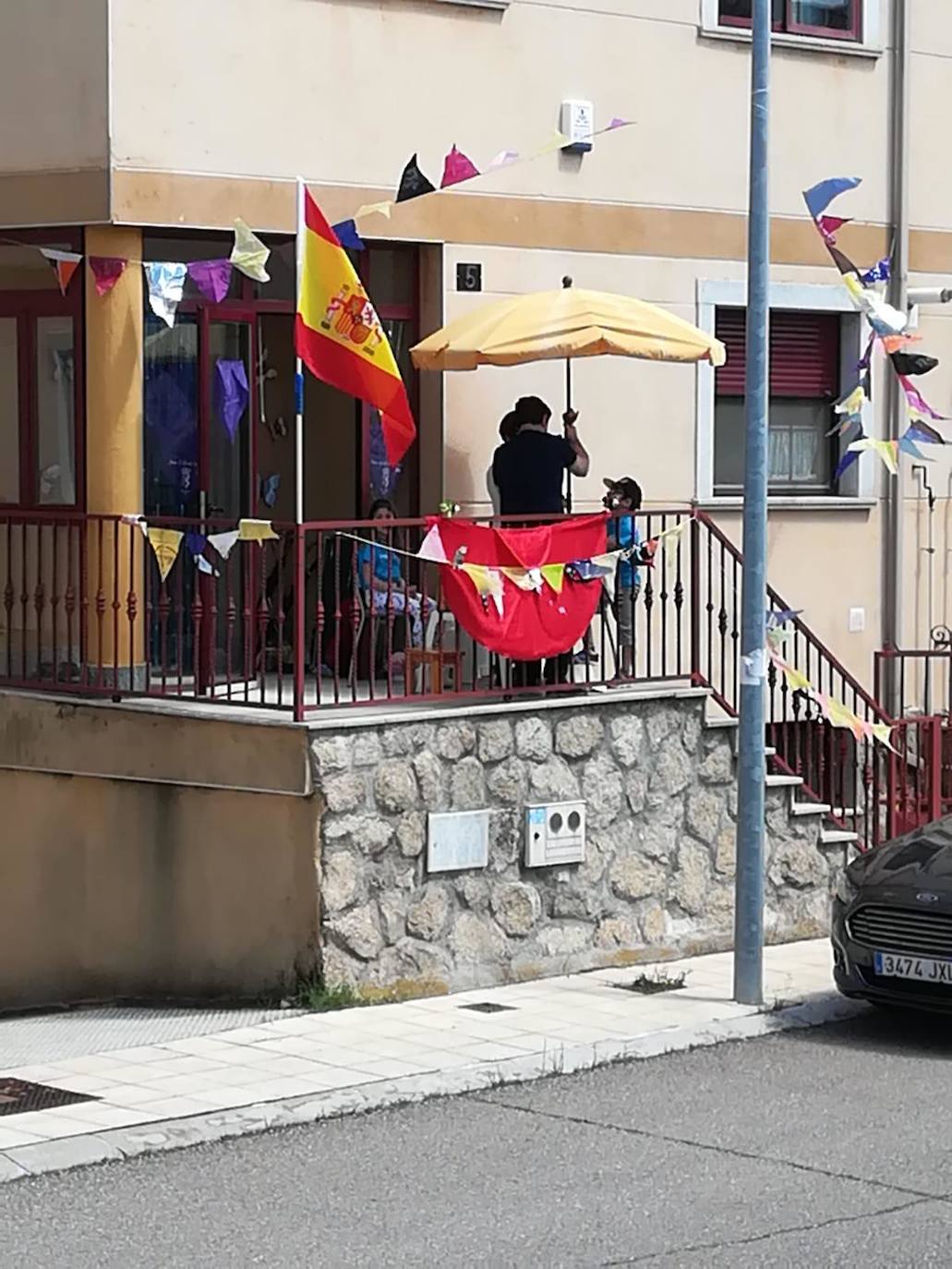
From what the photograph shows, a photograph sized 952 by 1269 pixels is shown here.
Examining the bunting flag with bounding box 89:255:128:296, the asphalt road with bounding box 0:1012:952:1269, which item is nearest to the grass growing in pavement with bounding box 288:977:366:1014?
the asphalt road with bounding box 0:1012:952:1269

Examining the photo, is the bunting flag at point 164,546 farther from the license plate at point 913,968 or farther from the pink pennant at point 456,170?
the license plate at point 913,968

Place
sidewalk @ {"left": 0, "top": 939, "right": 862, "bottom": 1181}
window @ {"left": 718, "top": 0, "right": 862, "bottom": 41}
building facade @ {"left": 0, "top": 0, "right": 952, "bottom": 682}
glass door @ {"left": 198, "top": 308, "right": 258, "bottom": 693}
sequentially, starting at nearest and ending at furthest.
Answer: sidewalk @ {"left": 0, "top": 939, "right": 862, "bottom": 1181}, building facade @ {"left": 0, "top": 0, "right": 952, "bottom": 682}, glass door @ {"left": 198, "top": 308, "right": 258, "bottom": 693}, window @ {"left": 718, "top": 0, "right": 862, "bottom": 41}

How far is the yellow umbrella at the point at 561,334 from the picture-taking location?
12.7m

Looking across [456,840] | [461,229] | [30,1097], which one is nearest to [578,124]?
[461,229]

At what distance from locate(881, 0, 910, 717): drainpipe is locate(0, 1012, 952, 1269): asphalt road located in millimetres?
6243

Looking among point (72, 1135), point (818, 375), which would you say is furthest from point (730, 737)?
point (72, 1135)

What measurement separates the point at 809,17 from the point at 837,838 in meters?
5.67

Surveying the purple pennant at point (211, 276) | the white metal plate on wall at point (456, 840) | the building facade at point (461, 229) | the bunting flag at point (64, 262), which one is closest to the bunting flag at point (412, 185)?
the purple pennant at point (211, 276)

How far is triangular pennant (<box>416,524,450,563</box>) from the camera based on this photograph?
12.0 metres

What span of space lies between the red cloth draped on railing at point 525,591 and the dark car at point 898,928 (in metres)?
2.21

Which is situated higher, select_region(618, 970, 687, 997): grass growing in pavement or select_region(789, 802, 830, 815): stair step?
select_region(789, 802, 830, 815): stair step

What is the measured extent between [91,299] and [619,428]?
3643 millimetres

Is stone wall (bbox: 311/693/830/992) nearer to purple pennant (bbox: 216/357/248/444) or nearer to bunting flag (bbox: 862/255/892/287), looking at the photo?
purple pennant (bbox: 216/357/248/444)

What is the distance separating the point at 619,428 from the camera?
1477 centimetres
